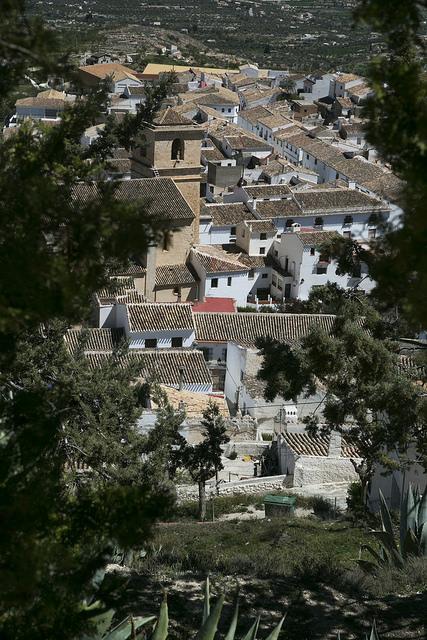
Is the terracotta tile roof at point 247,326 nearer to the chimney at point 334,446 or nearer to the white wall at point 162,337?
the white wall at point 162,337

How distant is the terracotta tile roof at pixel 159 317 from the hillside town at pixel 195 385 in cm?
7

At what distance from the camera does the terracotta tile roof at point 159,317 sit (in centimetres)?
2334

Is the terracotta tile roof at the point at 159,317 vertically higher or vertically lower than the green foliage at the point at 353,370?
lower

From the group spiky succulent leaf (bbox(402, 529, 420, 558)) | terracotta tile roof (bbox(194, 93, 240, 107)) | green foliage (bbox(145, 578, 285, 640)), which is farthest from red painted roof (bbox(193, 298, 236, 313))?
terracotta tile roof (bbox(194, 93, 240, 107))

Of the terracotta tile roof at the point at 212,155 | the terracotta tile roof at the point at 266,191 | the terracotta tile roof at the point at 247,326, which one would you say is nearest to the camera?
the terracotta tile roof at the point at 247,326

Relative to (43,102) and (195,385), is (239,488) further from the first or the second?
(43,102)

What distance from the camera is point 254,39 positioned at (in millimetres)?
109000

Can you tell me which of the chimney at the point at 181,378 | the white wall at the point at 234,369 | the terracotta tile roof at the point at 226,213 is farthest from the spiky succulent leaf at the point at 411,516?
the terracotta tile roof at the point at 226,213

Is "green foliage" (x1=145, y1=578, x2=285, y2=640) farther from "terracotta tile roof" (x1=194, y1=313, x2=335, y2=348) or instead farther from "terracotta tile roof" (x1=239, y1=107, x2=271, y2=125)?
"terracotta tile roof" (x1=239, y1=107, x2=271, y2=125)

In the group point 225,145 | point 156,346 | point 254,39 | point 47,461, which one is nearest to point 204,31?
point 254,39

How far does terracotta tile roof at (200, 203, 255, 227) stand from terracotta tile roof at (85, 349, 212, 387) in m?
12.3

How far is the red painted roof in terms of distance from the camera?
26594 mm

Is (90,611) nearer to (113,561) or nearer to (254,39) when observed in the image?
(113,561)

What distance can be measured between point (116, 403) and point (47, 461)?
7576 mm
